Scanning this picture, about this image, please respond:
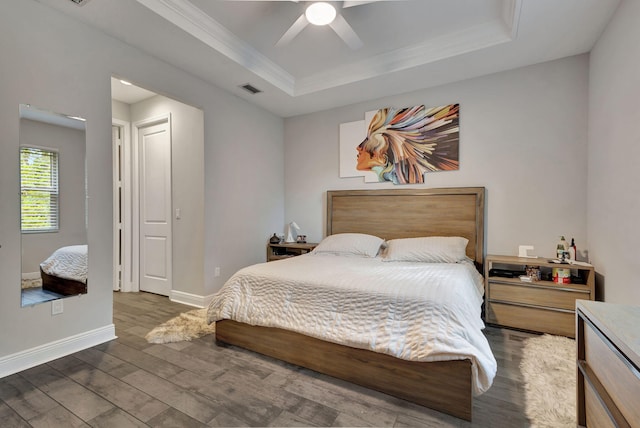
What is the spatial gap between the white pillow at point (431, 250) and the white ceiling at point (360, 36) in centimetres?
184

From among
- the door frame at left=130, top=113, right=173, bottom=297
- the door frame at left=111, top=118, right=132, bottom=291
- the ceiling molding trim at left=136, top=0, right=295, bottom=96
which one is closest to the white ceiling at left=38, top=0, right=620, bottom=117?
the ceiling molding trim at left=136, top=0, right=295, bottom=96

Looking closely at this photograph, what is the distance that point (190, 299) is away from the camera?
3.64 meters

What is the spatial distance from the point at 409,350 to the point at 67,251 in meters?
2.67

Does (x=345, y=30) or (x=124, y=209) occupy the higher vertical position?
(x=345, y=30)

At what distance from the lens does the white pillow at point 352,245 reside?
3.44 meters

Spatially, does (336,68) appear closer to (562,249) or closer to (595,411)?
(562,249)

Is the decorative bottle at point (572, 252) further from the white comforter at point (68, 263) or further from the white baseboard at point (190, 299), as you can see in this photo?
the white comforter at point (68, 263)

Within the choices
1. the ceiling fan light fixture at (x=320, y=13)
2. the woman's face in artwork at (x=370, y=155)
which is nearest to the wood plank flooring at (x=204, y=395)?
the woman's face in artwork at (x=370, y=155)

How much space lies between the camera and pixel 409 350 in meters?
1.67

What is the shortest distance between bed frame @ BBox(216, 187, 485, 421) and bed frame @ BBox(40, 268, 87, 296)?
1.14 m

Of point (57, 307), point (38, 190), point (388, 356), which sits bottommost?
point (388, 356)

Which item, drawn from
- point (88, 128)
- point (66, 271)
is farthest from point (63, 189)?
point (66, 271)

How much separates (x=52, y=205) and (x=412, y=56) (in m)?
3.51

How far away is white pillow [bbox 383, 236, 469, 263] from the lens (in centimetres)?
301
